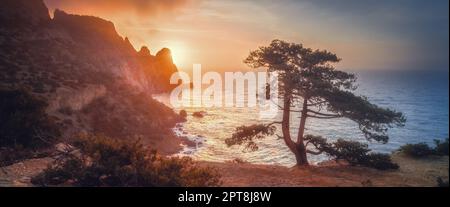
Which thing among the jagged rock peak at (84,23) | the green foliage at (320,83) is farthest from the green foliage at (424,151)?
the jagged rock peak at (84,23)

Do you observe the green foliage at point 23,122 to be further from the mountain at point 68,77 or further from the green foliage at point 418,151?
the green foliage at point 418,151

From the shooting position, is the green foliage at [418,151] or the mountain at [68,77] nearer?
the green foliage at [418,151]

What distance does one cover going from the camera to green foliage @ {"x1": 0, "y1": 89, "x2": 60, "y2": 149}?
13.6m

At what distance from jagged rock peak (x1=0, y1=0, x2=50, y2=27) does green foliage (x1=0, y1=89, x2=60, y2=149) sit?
23.6 m

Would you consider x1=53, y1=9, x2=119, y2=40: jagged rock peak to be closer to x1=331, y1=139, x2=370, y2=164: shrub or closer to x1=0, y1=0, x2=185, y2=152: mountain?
x1=0, y1=0, x2=185, y2=152: mountain

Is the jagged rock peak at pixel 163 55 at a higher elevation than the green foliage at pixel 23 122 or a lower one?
higher

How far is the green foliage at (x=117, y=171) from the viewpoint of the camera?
827 cm

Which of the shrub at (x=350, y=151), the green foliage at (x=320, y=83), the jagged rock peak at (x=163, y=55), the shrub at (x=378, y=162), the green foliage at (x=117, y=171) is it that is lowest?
the shrub at (x=378, y=162)

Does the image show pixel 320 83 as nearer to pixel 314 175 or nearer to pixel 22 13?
pixel 314 175

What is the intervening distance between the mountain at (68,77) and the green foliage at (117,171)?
16.4 metres

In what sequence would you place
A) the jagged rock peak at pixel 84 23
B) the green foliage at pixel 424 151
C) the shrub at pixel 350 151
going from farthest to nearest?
1. the jagged rock peak at pixel 84 23
2. the green foliage at pixel 424 151
3. the shrub at pixel 350 151

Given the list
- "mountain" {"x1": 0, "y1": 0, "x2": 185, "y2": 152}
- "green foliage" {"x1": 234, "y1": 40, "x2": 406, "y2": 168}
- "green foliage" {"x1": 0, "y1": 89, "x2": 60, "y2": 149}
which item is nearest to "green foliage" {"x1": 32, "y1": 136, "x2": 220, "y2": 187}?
"green foliage" {"x1": 0, "y1": 89, "x2": 60, "y2": 149}

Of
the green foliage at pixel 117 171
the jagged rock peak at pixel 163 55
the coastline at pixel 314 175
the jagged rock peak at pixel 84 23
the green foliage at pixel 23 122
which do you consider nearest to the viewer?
the green foliage at pixel 117 171
